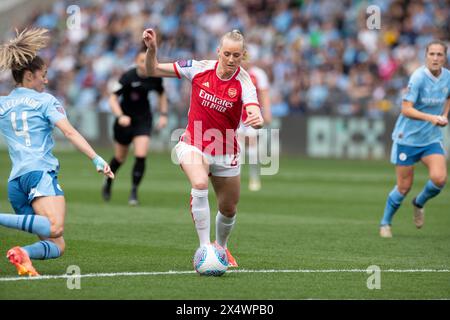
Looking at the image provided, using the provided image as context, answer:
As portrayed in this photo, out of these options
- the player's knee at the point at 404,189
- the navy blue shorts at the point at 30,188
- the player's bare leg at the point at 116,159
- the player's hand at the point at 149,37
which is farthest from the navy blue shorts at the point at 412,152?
the player's bare leg at the point at 116,159

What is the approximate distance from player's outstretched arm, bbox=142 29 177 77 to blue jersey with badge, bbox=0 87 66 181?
3.76 ft

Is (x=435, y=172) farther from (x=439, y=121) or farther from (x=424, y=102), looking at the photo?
(x=439, y=121)

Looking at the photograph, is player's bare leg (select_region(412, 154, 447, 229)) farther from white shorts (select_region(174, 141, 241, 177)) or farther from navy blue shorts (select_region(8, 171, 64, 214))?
navy blue shorts (select_region(8, 171, 64, 214))

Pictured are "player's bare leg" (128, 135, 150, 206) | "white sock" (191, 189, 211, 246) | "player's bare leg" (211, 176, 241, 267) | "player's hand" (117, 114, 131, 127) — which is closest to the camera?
"white sock" (191, 189, 211, 246)

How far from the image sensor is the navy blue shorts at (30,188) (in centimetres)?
820

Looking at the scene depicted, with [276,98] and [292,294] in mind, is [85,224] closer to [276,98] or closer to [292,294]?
[292,294]

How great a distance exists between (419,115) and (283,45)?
1773cm

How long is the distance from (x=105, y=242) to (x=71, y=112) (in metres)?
19.7

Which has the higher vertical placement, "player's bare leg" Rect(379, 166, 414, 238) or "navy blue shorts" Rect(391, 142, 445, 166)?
"navy blue shorts" Rect(391, 142, 445, 166)

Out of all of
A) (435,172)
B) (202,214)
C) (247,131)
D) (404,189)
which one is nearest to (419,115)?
(435,172)

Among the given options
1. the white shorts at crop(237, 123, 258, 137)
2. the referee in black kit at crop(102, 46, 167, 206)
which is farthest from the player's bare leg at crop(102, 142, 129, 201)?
the white shorts at crop(237, 123, 258, 137)

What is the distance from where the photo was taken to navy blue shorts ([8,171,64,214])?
8.20 meters

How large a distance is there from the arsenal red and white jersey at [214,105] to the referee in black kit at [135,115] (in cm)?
659
